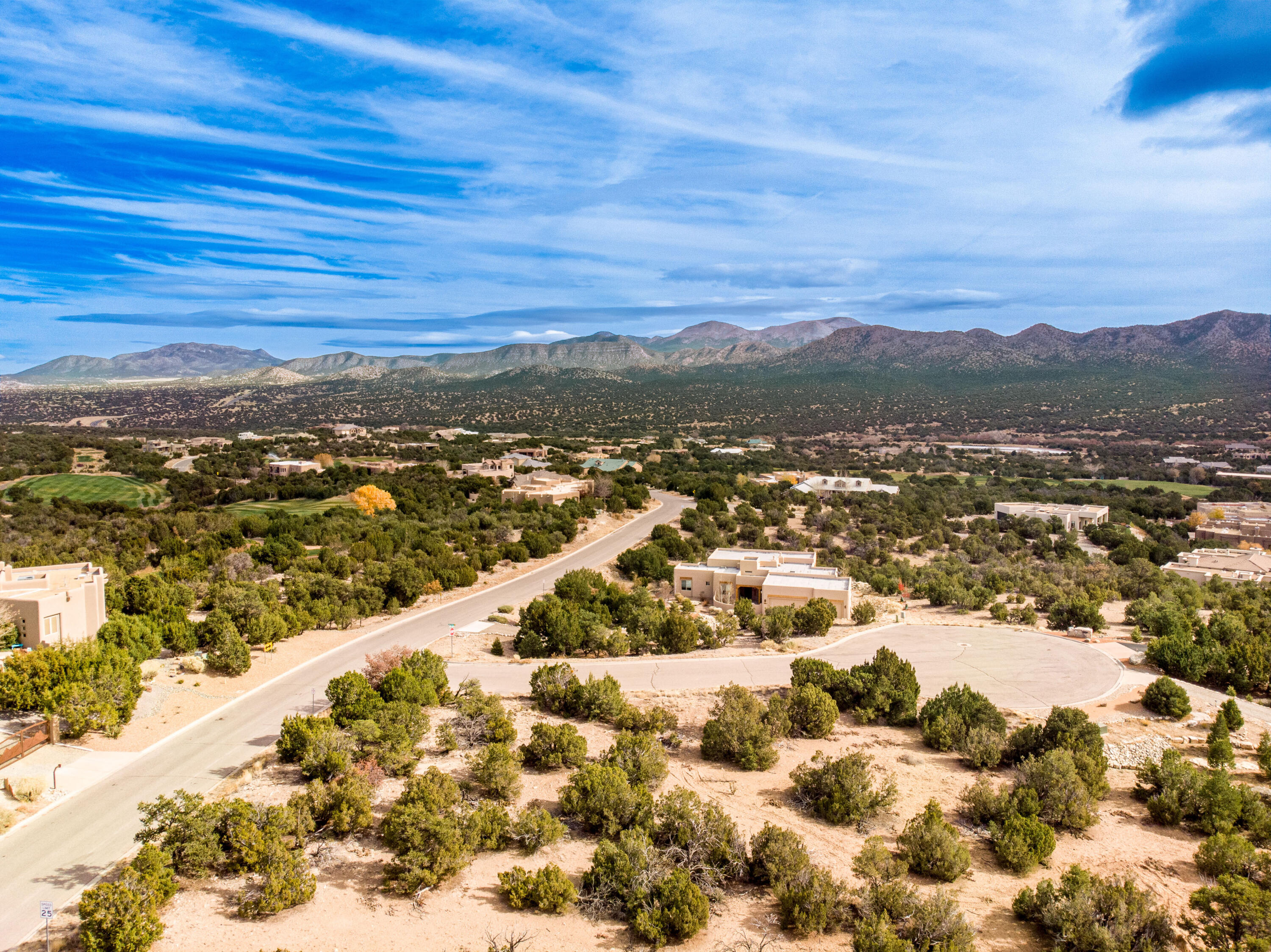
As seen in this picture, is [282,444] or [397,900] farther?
[282,444]

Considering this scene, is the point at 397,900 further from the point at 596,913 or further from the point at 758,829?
the point at 758,829

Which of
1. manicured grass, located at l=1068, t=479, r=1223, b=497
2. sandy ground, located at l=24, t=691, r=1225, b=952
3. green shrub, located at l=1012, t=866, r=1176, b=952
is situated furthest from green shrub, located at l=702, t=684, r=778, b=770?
manicured grass, located at l=1068, t=479, r=1223, b=497

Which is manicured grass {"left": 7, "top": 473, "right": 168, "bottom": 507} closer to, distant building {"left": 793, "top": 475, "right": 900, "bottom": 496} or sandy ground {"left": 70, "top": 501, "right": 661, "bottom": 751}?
sandy ground {"left": 70, "top": 501, "right": 661, "bottom": 751}

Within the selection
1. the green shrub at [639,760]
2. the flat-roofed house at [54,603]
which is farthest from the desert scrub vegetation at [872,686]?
the flat-roofed house at [54,603]

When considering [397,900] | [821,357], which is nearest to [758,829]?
[397,900]

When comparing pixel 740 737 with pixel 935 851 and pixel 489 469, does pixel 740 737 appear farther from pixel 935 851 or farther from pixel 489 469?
Result: pixel 489 469

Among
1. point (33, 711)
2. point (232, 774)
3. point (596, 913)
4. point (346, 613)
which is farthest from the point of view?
point (346, 613)
